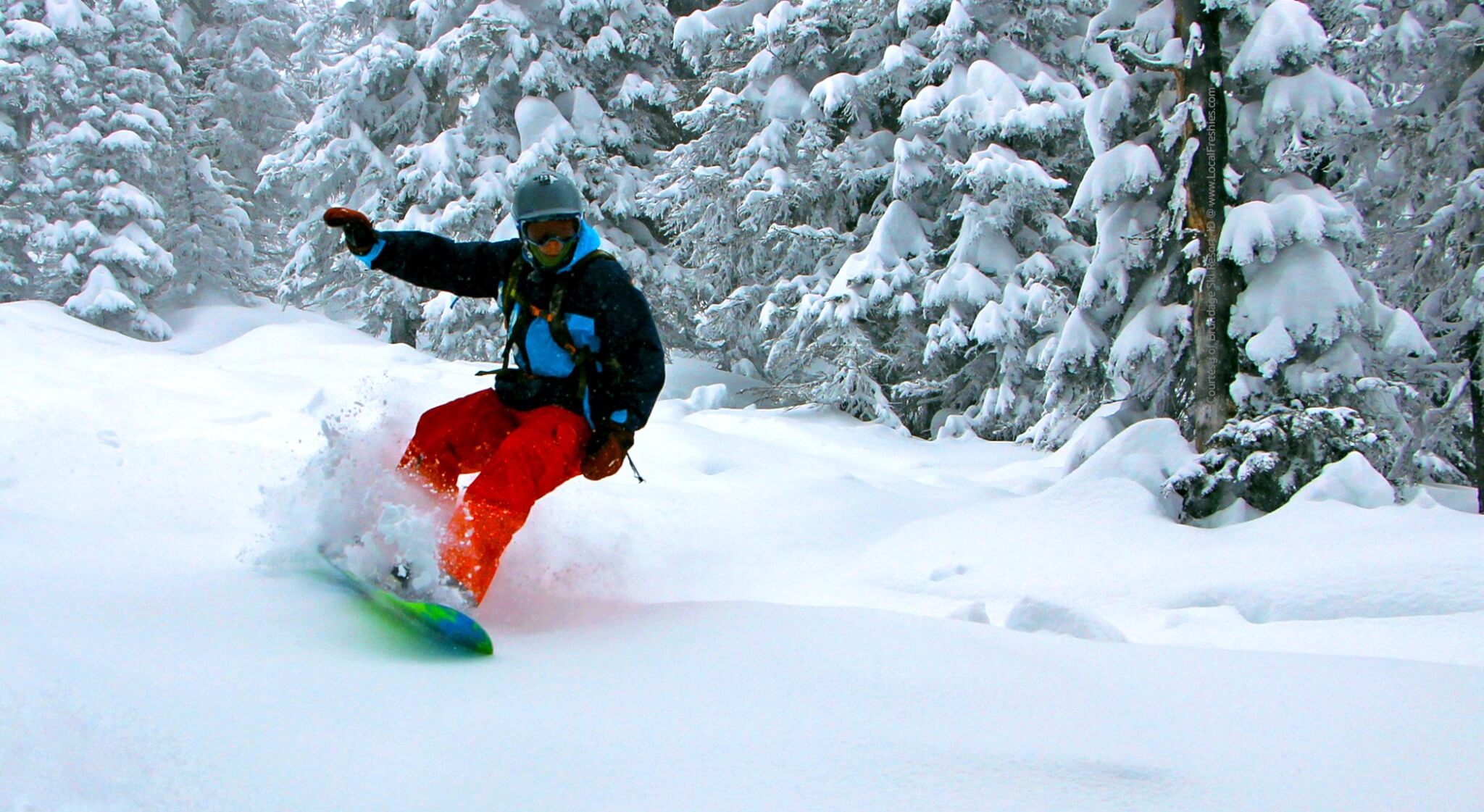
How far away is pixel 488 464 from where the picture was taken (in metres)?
3.99

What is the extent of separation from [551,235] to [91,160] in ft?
80.5

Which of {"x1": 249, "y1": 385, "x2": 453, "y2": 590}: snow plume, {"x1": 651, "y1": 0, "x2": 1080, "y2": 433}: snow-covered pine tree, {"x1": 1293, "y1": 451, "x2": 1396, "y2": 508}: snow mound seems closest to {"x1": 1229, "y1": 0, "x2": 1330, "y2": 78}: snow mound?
{"x1": 1293, "y1": 451, "x2": 1396, "y2": 508}: snow mound

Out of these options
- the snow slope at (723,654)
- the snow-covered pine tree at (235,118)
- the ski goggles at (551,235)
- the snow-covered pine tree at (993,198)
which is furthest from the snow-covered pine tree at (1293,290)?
the snow-covered pine tree at (235,118)

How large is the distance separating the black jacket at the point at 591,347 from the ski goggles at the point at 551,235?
63mm

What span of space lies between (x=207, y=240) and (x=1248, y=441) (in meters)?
26.7

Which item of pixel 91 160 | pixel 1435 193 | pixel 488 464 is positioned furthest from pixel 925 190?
pixel 91 160

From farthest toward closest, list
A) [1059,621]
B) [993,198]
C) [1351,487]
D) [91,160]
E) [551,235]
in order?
[91,160]
[993,198]
[1351,487]
[551,235]
[1059,621]

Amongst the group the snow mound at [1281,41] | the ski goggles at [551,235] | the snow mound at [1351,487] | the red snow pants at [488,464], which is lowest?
the snow mound at [1351,487]

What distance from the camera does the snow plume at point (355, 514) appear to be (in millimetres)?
3500

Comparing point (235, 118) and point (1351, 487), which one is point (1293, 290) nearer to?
point (1351, 487)

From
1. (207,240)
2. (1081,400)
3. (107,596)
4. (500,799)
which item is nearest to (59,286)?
(207,240)

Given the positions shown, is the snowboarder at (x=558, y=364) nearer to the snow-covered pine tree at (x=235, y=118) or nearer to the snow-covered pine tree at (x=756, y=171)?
the snow-covered pine tree at (x=756, y=171)

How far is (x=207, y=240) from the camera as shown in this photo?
26.9 meters

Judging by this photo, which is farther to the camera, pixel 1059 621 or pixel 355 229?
pixel 355 229
